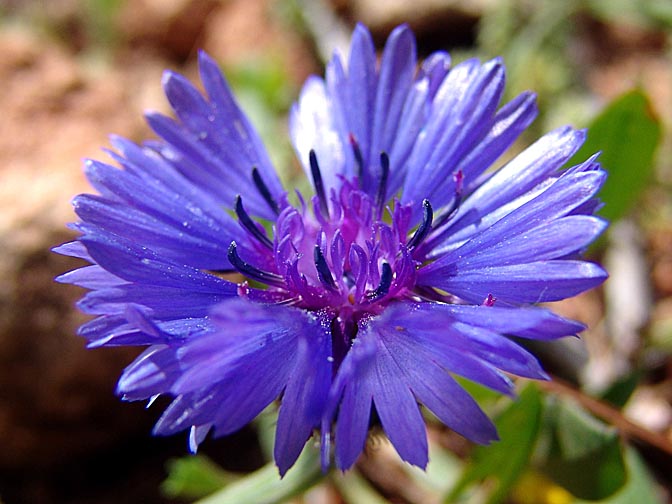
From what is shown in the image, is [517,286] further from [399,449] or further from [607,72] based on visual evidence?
[607,72]

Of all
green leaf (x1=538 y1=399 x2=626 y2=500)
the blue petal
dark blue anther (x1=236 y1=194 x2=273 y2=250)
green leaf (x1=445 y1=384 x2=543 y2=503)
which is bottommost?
green leaf (x1=538 y1=399 x2=626 y2=500)

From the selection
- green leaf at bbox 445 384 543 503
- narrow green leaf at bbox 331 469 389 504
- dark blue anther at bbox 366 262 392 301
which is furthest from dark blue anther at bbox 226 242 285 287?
narrow green leaf at bbox 331 469 389 504

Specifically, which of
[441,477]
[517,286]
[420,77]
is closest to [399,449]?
[517,286]

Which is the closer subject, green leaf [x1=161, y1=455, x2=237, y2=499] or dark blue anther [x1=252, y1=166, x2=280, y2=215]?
dark blue anther [x1=252, y1=166, x2=280, y2=215]

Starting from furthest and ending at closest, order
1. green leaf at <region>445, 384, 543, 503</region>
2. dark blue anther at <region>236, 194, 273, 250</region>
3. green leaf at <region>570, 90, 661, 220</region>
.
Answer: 1. green leaf at <region>570, 90, 661, 220</region>
2. green leaf at <region>445, 384, 543, 503</region>
3. dark blue anther at <region>236, 194, 273, 250</region>

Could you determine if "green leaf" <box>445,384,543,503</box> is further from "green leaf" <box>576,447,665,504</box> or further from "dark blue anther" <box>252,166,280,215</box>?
"dark blue anther" <box>252,166,280,215</box>

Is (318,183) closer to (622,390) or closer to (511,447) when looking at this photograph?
(511,447)

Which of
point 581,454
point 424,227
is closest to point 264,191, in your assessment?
point 424,227
